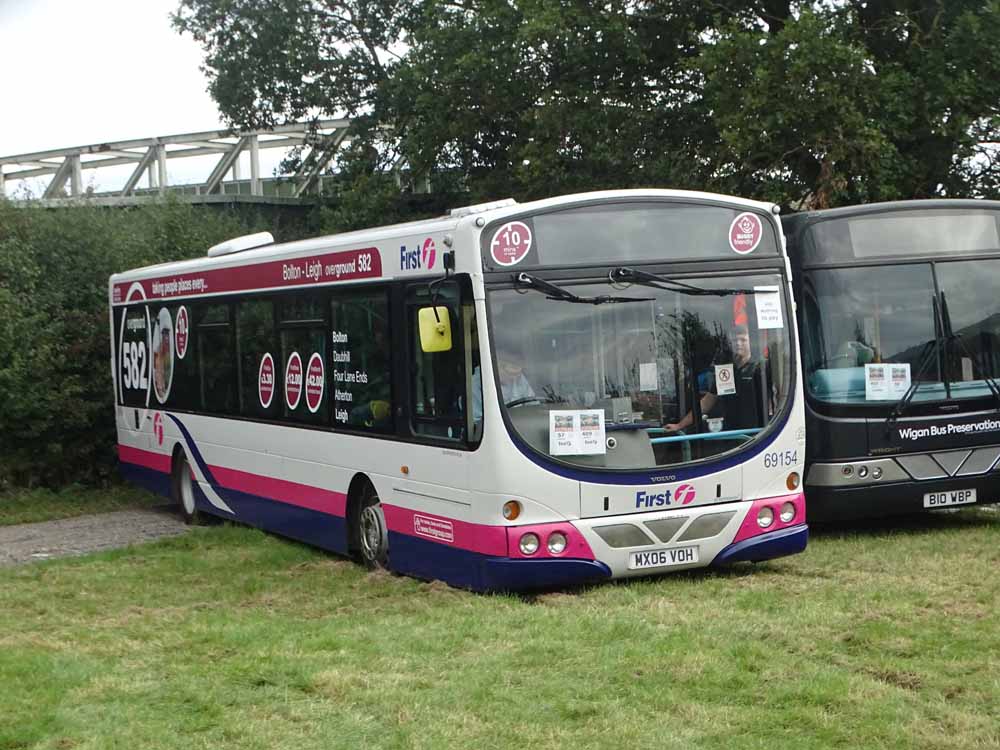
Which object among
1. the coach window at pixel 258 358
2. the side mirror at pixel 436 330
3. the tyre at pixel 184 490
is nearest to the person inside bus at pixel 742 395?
the side mirror at pixel 436 330

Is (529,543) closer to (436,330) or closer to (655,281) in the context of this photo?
(436,330)

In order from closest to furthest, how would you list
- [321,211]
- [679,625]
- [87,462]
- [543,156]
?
1. [679,625]
2. [87,462]
3. [543,156]
4. [321,211]

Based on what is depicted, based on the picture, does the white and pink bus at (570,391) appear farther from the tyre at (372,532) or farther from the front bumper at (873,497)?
the front bumper at (873,497)

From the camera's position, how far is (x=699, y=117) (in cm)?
2284

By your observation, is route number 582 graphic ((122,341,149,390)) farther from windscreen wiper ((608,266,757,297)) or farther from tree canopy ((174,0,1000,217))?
windscreen wiper ((608,266,757,297))

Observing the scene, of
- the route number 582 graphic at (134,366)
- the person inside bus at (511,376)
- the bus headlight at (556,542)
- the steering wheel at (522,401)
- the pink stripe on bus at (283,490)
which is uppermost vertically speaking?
the route number 582 graphic at (134,366)

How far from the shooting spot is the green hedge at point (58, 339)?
18.4 meters

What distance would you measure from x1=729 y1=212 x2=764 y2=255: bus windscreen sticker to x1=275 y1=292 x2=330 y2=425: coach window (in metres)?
3.59

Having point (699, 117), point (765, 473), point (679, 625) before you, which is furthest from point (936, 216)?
Answer: point (699, 117)

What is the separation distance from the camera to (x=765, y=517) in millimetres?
10453

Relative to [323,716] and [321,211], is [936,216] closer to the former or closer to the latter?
[323,716]

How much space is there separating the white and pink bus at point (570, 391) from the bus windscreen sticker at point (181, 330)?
4380 mm

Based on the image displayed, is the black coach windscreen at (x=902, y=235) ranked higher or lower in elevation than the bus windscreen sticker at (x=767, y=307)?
higher

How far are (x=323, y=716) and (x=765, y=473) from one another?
4.62 metres
